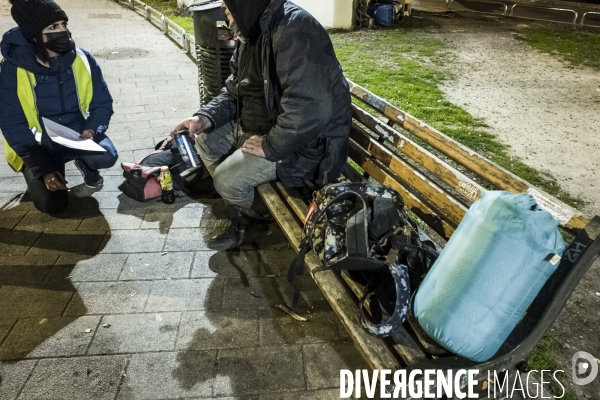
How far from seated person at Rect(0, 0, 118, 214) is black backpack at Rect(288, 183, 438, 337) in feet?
8.36

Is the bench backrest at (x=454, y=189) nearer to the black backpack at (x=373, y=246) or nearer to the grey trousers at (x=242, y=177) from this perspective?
the black backpack at (x=373, y=246)

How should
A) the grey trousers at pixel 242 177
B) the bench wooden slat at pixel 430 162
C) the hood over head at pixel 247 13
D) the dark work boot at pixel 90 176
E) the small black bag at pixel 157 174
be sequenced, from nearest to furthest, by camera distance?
the bench wooden slat at pixel 430 162 < the hood over head at pixel 247 13 < the grey trousers at pixel 242 177 < the small black bag at pixel 157 174 < the dark work boot at pixel 90 176

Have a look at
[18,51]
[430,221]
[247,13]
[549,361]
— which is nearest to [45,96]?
[18,51]

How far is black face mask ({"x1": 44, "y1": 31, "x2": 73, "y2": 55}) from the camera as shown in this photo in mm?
3693

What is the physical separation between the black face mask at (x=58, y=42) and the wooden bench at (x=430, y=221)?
213cm

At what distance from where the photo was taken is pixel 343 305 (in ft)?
7.32

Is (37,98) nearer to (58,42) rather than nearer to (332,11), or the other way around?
(58,42)

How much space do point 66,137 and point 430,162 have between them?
10.1 feet

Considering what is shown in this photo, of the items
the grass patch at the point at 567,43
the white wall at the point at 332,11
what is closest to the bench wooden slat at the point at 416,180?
the grass patch at the point at 567,43

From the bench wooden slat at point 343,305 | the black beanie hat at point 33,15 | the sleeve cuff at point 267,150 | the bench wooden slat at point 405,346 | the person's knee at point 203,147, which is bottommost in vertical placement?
the bench wooden slat at point 405,346

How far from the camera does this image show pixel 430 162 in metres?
2.77

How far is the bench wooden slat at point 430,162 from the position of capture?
2445mm

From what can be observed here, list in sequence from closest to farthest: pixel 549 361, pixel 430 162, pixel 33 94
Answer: pixel 549 361 → pixel 430 162 → pixel 33 94

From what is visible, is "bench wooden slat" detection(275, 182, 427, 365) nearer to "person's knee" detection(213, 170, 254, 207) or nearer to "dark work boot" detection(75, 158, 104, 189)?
"person's knee" detection(213, 170, 254, 207)
